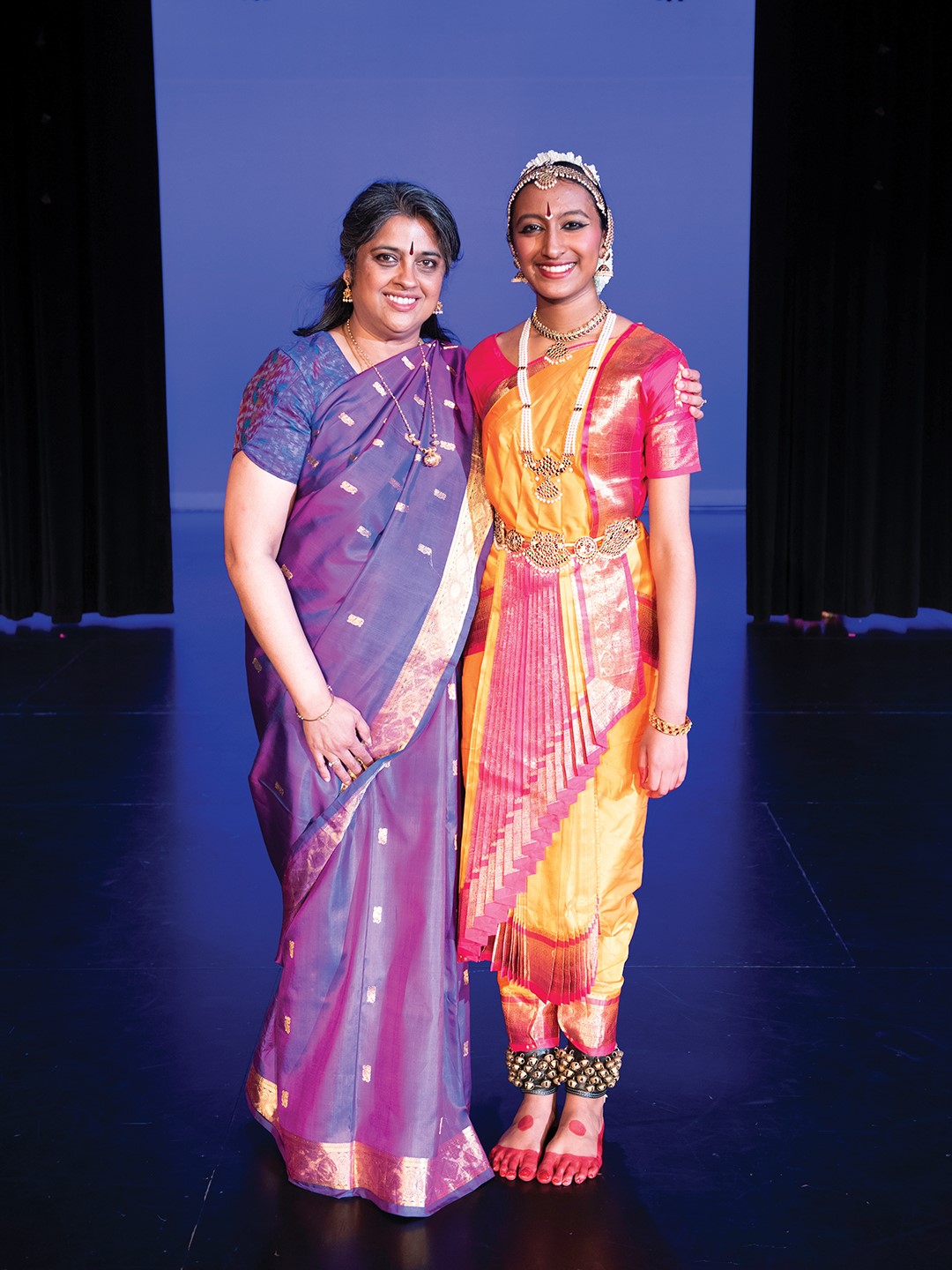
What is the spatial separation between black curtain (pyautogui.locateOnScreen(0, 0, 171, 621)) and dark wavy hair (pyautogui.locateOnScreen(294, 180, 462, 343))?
4.06 metres

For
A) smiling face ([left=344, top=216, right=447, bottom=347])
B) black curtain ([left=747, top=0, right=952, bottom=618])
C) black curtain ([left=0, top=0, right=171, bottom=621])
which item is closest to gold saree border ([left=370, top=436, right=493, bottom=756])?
smiling face ([left=344, top=216, right=447, bottom=347])

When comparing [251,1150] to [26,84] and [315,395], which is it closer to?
[315,395]

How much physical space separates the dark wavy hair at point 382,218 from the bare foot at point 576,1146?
1239 mm

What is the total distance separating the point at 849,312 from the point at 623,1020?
3.99 m

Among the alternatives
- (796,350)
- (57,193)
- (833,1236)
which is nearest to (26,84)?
(57,193)

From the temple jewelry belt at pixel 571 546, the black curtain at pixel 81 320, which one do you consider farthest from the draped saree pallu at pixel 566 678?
the black curtain at pixel 81 320

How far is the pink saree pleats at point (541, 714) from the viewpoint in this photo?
2023mm

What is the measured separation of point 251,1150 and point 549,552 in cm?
103

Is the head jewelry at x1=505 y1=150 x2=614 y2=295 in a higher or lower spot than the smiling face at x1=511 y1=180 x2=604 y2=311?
higher

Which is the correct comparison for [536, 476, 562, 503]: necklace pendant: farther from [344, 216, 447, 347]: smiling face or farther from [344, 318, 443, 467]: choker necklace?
[344, 216, 447, 347]: smiling face

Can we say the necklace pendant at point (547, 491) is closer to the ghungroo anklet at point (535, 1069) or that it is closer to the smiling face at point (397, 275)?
the smiling face at point (397, 275)

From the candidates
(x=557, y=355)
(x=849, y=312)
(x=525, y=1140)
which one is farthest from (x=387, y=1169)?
(x=849, y=312)

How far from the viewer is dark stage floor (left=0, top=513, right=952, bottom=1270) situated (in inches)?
77.6

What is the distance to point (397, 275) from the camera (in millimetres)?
1962
